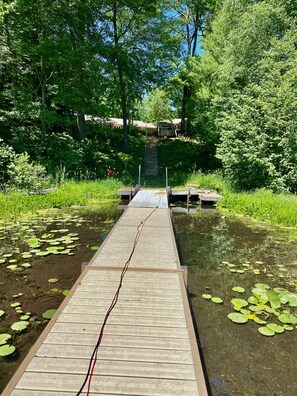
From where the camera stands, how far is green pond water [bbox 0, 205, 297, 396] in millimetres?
3295

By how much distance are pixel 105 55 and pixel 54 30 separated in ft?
9.33

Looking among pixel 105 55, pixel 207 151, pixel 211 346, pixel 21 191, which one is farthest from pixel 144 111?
pixel 211 346

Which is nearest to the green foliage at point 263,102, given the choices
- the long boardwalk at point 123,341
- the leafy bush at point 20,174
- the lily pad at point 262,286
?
the lily pad at point 262,286

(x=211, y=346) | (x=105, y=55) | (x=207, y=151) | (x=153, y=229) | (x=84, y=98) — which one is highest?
(x=105, y=55)

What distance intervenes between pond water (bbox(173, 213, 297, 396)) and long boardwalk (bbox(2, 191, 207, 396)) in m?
0.63

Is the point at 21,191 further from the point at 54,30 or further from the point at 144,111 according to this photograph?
the point at 144,111

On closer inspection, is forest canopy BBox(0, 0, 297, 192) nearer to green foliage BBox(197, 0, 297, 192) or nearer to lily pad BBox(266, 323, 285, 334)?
green foliage BBox(197, 0, 297, 192)

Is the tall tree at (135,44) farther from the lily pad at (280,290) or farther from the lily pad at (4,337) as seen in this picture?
the lily pad at (4,337)

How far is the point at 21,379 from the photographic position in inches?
94.0

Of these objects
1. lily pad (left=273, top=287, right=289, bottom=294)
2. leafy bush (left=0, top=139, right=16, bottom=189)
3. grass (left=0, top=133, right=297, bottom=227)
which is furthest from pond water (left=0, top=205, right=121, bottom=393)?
leafy bush (left=0, top=139, right=16, bottom=189)

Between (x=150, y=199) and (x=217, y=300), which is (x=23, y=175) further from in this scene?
(x=217, y=300)

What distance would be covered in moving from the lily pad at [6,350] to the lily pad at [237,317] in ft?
9.01

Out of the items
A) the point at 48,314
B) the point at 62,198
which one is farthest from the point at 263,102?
the point at 48,314

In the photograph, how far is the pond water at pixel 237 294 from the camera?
3184 millimetres
